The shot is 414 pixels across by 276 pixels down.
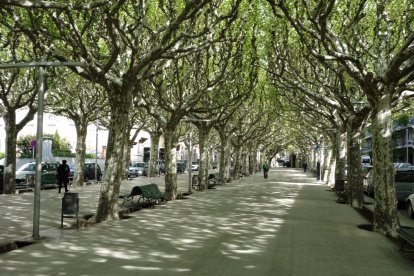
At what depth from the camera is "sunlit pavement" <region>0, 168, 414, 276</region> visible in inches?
293

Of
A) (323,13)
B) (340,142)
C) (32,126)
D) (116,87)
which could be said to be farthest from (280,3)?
(32,126)

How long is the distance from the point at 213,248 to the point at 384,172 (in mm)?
4576

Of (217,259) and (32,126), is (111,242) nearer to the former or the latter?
(217,259)

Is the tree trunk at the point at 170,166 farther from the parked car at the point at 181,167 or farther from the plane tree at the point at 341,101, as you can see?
the parked car at the point at 181,167

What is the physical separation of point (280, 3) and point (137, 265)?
23.1 ft

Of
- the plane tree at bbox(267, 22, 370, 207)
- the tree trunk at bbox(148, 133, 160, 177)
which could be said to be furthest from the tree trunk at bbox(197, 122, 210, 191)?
the tree trunk at bbox(148, 133, 160, 177)

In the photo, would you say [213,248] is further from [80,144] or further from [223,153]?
[223,153]

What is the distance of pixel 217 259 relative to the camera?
26.7 ft

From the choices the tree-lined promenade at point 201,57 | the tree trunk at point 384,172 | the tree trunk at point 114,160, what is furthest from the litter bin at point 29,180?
the tree trunk at point 384,172

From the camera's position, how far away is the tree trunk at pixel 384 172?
35.6 ft

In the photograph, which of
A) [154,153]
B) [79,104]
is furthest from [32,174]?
[154,153]

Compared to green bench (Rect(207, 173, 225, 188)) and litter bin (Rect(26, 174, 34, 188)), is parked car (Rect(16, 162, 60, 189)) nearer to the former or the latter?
litter bin (Rect(26, 174, 34, 188))

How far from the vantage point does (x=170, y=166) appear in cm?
2028

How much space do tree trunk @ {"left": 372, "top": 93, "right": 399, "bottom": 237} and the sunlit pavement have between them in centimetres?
46
